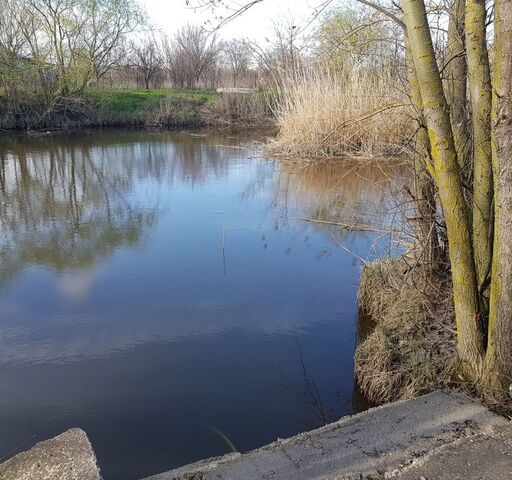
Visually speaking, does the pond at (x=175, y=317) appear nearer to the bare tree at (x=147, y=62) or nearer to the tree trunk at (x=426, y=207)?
the tree trunk at (x=426, y=207)

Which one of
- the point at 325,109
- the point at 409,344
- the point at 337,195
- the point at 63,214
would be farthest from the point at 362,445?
the point at 325,109

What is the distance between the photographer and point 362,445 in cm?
191

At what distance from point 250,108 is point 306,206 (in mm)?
13516

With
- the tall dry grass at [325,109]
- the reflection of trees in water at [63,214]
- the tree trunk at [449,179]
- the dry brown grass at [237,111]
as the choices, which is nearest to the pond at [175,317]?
the reflection of trees in water at [63,214]

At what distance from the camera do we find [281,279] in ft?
14.2

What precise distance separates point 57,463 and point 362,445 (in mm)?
1120

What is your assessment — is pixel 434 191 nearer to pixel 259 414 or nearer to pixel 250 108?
pixel 259 414

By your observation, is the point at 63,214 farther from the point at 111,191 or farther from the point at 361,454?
the point at 361,454

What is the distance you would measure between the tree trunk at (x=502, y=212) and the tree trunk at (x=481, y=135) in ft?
0.59

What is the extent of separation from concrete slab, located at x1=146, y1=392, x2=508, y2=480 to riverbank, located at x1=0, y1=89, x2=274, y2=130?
1647 cm

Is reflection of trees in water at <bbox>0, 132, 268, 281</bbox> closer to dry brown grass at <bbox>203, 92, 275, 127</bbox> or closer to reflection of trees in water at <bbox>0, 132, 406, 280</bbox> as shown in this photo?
reflection of trees in water at <bbox>0, 132, 406, 280</bbox>

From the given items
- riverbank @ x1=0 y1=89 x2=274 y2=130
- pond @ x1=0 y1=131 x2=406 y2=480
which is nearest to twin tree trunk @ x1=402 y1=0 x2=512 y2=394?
pond @ x1=0 y1=131 x2=406 y2=480

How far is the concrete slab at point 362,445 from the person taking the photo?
1789mm

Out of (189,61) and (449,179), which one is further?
(189,61)
